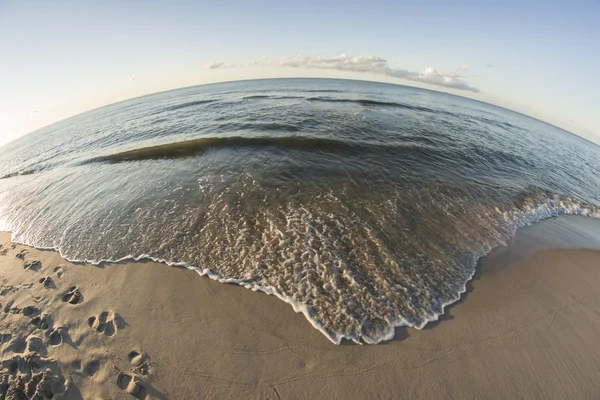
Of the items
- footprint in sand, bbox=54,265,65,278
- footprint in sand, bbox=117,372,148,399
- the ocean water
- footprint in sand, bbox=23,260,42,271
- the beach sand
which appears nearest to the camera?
footprint in sand, bbox=117,372,148,399

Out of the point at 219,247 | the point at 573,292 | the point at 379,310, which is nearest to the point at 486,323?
the point at 379,310

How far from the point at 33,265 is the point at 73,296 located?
2898 millimetres

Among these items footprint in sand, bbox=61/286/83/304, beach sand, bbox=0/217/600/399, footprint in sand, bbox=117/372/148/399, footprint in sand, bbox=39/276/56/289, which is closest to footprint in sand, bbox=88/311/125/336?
beach sand, bbox=0/217/600/399

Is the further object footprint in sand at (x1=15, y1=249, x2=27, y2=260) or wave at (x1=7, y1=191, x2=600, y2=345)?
footprint in sand at (x1=15, y1=249, x2=27, y2=260)

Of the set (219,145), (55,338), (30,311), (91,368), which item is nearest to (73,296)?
(30,311)

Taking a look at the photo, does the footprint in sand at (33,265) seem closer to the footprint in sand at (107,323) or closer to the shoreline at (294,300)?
the shoreline at (294,300)

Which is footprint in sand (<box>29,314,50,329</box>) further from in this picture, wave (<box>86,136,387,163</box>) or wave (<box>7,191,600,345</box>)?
wave (<box>86,136,387,163</box>)

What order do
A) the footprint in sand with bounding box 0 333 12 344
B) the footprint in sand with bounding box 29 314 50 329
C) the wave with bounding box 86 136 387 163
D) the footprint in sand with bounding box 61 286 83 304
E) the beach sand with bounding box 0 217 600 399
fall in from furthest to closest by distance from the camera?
1. the wave with bounding box 86 136 387 163
2. the footprint in sand with bounding box 61 286 83 304
3. the footprint in sand with bounding box 29 314 50 329
4. the footprint in sand with bounding box 0 333 12 344
5. the beach sand with bounding box 0 217 600 399

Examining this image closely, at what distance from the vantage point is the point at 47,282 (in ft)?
20.2

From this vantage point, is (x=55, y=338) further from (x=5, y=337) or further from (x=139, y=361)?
(x=139, y=361)

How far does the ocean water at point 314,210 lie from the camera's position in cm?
586

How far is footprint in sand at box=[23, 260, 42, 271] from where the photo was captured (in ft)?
22.3

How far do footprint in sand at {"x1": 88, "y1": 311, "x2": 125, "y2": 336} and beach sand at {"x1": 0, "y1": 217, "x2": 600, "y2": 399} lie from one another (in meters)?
0.02

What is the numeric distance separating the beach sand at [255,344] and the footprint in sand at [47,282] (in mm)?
29
